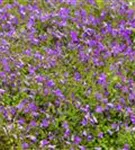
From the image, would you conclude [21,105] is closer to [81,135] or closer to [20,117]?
[20,117]

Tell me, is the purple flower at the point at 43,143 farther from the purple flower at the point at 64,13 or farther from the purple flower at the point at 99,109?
the purple flower at the point at 64,13

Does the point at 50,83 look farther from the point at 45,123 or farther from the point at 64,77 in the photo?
the point at 45,123

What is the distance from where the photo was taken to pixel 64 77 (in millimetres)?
6449

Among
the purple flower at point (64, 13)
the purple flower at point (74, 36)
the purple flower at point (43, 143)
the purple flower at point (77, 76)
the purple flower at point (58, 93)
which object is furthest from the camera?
the purple flower at point (64, 13)

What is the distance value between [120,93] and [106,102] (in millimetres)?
344

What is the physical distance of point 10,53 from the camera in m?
6.48

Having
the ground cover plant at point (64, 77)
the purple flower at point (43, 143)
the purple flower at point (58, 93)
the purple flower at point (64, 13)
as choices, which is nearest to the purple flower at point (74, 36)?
the ground cover plant at point (64, 77)

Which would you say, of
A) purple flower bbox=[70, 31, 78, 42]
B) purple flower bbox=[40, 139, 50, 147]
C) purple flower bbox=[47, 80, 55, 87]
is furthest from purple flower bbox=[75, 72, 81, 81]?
purple flower bbox=[40, 139, 50, 147]

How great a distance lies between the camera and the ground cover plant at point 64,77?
5766 mm

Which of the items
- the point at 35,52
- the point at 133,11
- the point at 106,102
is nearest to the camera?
the point at 106,102

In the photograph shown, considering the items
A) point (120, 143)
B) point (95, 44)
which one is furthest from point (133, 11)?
point (120, 143)

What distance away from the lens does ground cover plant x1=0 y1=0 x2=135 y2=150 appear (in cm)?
577

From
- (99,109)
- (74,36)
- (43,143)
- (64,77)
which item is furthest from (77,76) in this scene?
(43,143)

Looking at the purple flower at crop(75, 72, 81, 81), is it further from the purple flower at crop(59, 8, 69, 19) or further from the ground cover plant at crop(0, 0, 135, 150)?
the purple flower at crop(59, 8, 69, 19)
